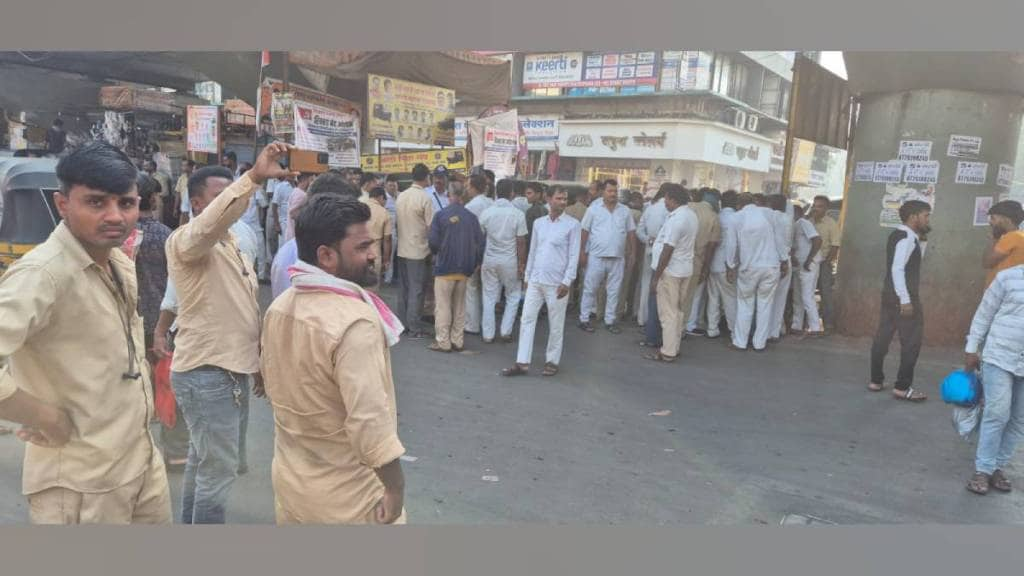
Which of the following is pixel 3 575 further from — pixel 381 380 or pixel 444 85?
pixel 444 85

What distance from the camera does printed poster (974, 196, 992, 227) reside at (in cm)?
635

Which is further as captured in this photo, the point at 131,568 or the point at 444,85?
the point at 444,85

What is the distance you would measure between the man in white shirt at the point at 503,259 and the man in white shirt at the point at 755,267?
2.24 meters

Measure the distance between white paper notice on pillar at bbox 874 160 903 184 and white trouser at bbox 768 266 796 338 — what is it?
51.9 inches

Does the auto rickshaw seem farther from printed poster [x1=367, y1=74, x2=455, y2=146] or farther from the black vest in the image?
the black vest

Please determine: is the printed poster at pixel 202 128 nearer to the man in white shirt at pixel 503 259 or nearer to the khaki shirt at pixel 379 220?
the khaki shirt at pixel 379 220

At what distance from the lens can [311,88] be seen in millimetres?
5754

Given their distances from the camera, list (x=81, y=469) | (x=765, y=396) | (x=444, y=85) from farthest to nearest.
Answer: (x=444, y=85) → (x=765, y=396) → (x=81, y=469)

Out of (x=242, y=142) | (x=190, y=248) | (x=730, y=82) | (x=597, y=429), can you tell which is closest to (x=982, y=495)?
(x=597, y=429)

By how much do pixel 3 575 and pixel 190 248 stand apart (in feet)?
5.44

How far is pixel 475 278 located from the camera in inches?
280

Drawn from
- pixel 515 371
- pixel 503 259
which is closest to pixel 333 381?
pixel 515 371

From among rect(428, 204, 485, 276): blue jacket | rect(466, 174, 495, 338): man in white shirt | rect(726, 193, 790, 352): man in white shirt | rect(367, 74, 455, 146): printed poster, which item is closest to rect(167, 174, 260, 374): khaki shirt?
rect(367, 74, 455, 146): printed poster

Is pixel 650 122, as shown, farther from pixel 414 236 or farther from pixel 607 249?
pixel 414 236
